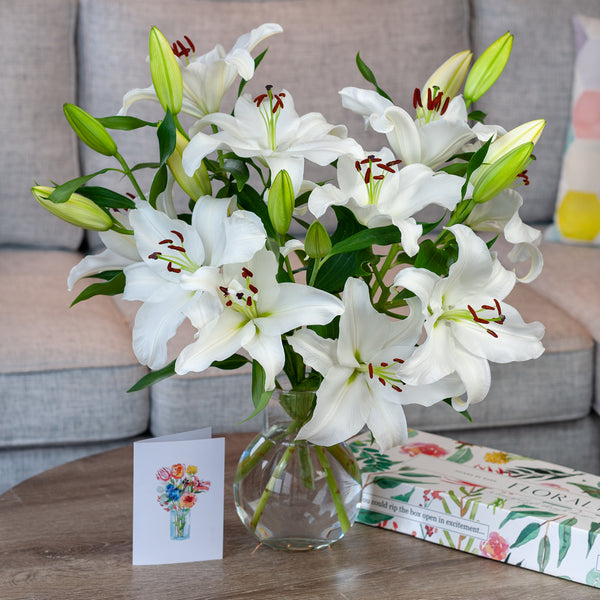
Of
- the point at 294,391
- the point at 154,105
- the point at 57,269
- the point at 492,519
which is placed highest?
the point at 154,105

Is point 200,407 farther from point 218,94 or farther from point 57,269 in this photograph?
point 218,94

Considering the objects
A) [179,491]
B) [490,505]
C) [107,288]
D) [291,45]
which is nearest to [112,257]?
[107,288]

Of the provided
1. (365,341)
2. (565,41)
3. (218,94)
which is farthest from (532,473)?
(565,41)

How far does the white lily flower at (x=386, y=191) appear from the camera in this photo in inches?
27.9

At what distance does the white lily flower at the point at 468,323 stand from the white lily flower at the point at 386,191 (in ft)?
Answer: 0.14

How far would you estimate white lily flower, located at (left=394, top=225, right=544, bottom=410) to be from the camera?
68 centimetres

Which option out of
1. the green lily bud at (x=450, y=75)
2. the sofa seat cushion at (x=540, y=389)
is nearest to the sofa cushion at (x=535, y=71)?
the sofa seat cushion at (x=540, y=389)

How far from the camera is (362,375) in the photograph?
750 mm

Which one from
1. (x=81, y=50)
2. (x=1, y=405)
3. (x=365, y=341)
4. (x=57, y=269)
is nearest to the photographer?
(x=365, y=341)

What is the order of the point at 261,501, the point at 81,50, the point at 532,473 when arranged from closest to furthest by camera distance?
the point at 261,501
the point at 532,473
the point at 81,50

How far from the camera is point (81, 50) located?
6.54ft

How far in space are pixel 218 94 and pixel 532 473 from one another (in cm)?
57

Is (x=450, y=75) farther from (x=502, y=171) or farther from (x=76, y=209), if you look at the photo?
(x=76, y=209)

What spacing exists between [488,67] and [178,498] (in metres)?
0.50
